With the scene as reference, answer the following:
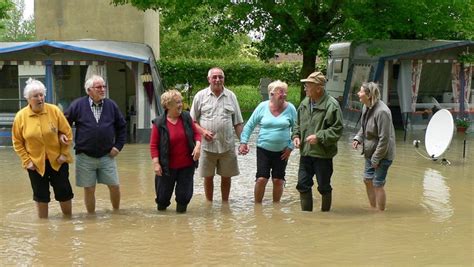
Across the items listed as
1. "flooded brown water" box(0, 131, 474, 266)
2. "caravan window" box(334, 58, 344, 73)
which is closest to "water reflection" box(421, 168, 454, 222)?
"flooded brown water" box(0, 131, 474, 266)

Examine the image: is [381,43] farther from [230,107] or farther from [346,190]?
[230,107]

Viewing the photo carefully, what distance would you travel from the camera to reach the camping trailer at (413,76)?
17156mm

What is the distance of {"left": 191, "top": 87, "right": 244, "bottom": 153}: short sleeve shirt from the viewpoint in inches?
310

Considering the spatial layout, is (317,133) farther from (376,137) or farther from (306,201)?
(306,201)

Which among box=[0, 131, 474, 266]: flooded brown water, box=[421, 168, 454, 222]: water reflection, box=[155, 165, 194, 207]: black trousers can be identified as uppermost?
box=[155, 165, 194, 207]: black trousers

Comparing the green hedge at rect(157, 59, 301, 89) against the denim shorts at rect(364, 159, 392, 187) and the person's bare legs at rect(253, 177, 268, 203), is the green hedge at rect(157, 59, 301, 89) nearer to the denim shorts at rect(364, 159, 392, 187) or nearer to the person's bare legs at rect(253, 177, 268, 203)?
the person's bare legs at rect(253, 177, 268, 203)

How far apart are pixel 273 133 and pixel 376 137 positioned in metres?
1.19

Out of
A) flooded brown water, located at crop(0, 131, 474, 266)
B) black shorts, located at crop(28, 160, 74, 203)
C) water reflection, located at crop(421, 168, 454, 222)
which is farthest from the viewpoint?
water reflection, located at crop(421, 168, 454, 222)

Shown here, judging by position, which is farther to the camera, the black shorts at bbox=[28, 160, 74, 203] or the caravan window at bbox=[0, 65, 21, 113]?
the caravan window at bbox=[0, 65, 21, 113]

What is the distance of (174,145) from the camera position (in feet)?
24.3

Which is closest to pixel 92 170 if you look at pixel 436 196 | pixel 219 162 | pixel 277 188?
pixel 219 162

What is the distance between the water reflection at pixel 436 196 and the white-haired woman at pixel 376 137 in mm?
717

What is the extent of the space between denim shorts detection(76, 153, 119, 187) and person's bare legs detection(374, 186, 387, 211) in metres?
3.02

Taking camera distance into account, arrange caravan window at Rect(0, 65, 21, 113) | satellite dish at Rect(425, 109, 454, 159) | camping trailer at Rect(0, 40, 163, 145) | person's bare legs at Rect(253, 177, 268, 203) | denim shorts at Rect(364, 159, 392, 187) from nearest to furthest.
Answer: denim shorts at Rect(364, 159, 392, 187) → person's bare legs at Rect(253, 177, 268, 203) → satellite dish at Rect(425, 109, 454, 159) → camping trailer at Rect(0, 40, 163, 145) → caravan window at Rect(0, 65, 21, 113)
